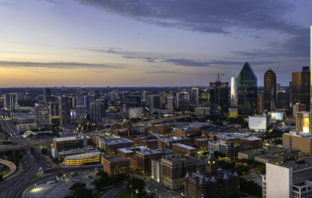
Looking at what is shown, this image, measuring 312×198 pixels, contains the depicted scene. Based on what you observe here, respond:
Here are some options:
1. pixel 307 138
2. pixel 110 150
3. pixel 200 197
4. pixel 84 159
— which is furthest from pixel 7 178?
pixel 307 138

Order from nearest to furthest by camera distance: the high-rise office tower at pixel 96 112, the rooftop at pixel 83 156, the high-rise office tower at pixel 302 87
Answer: the rooftop at pixel 83 156, the high-rise office tower at pixel 96 112, the high-rise office tower at pixel 302 87

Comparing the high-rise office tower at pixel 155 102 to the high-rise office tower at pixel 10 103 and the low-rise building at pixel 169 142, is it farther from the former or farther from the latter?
the low-rise building at pixel 169 142

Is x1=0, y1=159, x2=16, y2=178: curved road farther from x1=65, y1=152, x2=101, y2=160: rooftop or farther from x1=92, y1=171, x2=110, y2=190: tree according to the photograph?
x1=92, y1=171, x2=110, y2=190: tree

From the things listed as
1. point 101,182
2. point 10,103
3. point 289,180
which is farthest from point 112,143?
point 10,103

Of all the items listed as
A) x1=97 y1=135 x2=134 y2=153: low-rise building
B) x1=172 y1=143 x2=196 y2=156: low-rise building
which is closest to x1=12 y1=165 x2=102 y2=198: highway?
x1=97 y1=135 x2=134 y2=153: low-rise building

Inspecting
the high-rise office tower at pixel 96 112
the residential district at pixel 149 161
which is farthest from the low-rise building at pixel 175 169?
the high-rise office tower at pixel 96 112
